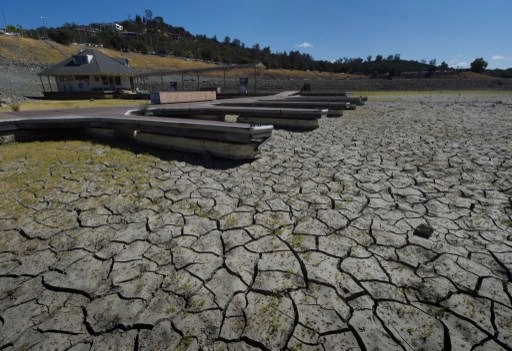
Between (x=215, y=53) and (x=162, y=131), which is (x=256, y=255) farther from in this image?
(x=215, y=53)

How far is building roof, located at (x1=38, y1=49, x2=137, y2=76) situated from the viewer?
27.2 metres

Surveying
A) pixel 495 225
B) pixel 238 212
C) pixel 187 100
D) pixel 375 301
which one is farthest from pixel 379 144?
pixel 187 100

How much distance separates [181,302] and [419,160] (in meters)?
5.00

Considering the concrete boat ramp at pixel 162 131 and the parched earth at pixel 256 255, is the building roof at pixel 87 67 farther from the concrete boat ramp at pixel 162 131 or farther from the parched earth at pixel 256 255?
the parched earth at pixel 256 255

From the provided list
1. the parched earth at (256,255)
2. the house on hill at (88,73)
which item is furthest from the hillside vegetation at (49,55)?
the parched earth at (256,255)

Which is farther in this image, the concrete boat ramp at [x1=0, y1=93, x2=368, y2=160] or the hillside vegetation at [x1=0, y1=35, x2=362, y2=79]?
the hillside vegetation at [x1=0, y1=35, x2=362, y2=79]

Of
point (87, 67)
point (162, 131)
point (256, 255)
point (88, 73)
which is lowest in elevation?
point (256, 255)

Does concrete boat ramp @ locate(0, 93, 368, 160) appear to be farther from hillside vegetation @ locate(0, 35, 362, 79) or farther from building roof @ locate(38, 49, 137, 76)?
hillside vegetation @ locate(0, 35, 362, 79)

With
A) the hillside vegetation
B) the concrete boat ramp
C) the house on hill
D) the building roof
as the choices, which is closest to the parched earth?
the concrete boat ramp

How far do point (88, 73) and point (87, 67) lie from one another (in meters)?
1.03

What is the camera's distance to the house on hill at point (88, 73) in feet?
90.1

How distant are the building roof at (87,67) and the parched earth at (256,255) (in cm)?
2839

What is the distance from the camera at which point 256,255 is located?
8.55 ft

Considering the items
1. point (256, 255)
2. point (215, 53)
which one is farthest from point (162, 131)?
point (215, 53)
